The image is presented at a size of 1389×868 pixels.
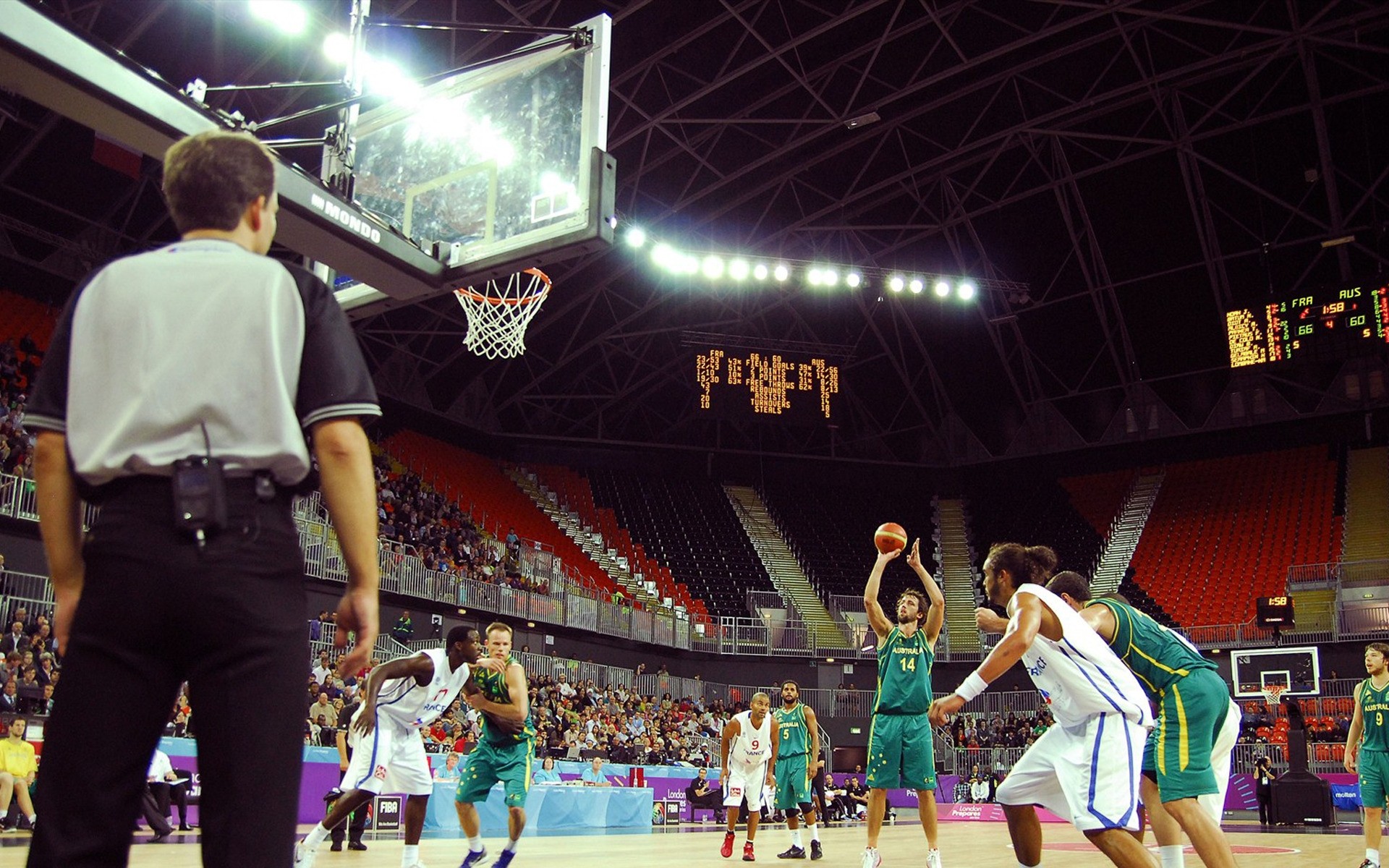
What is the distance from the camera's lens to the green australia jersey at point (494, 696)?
8.27m

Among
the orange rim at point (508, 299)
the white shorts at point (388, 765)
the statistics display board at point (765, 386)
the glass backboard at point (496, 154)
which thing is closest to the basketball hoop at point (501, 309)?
the orange rim at point (508, 299)

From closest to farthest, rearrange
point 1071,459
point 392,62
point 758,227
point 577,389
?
point 392,62 → point 758,227 → point 577,389 → point 1071,459

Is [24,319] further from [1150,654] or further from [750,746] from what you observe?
[1150,654]

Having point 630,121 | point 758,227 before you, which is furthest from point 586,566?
point 630,121

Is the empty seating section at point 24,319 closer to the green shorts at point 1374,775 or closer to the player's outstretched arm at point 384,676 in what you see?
the player's outstretched arm at point 384,676

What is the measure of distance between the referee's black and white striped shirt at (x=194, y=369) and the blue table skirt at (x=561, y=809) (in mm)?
13579

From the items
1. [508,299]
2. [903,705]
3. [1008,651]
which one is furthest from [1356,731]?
[508,299]

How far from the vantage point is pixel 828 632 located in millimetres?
31312

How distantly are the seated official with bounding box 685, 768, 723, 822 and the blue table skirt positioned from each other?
1977 mm

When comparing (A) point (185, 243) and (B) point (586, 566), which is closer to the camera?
(A) point (185, 243)

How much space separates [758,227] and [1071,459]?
14853mm

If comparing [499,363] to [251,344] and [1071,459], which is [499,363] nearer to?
[1071,459]

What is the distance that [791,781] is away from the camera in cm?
1274

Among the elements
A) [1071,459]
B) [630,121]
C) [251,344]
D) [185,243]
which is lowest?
[251,344]
